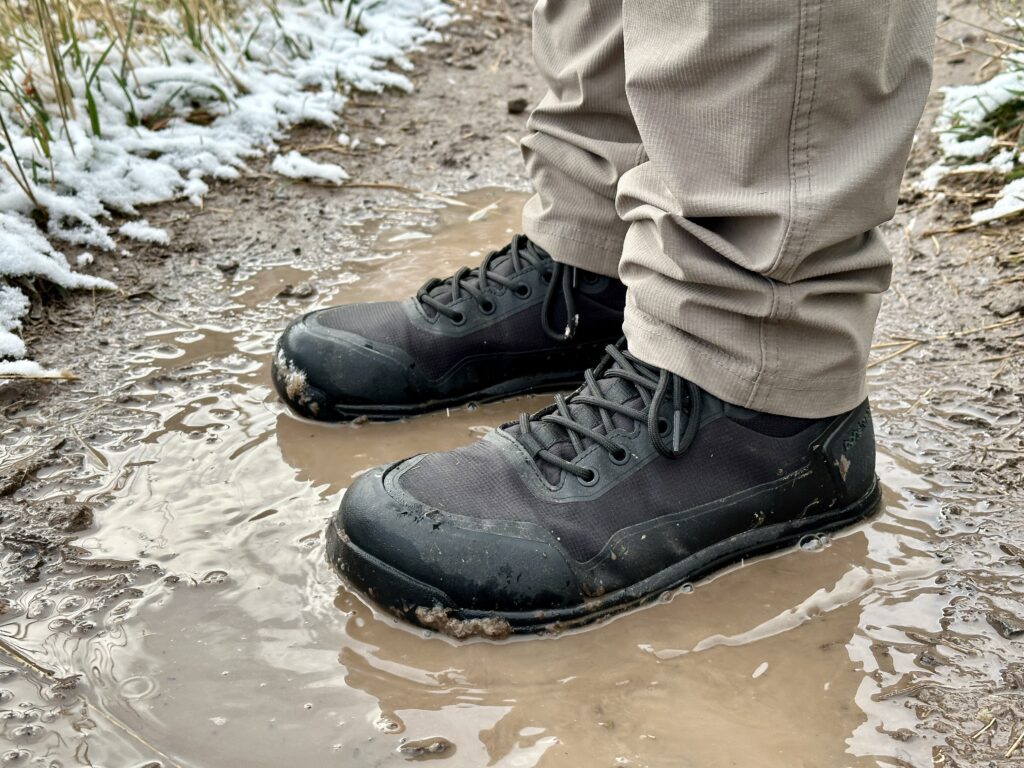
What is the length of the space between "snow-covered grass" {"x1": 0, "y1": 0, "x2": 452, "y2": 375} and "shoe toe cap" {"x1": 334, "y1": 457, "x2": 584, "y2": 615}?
44.2 inches

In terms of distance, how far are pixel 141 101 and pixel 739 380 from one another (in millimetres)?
2537

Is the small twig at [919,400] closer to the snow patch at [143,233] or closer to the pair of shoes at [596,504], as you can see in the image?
the pair of shoes at [596,504]

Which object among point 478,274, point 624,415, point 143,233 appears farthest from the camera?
point 143,233

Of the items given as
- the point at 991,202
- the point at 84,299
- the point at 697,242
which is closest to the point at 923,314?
the point at 991,202

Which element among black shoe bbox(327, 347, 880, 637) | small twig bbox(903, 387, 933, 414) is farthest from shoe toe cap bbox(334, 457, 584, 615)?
small twig bbox(903, 387, 933, 414)

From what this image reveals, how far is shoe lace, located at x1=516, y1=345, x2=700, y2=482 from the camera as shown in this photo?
1507mm

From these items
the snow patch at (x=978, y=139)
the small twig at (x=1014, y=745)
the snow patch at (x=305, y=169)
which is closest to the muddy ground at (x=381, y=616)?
the small twig at (x=1014, y=745)

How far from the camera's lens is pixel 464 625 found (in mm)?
1446

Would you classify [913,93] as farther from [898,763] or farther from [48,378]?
[48,378]

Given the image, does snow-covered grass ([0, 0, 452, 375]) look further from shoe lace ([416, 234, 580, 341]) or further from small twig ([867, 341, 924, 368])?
small twig ([867, 341, 924, 368])

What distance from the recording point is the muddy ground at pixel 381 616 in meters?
1.27

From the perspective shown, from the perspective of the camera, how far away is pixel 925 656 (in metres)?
1.39

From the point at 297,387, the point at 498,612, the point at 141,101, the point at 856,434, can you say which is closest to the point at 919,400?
the point at 856,434

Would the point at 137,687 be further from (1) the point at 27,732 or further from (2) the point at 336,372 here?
(2) the point at 336,372
